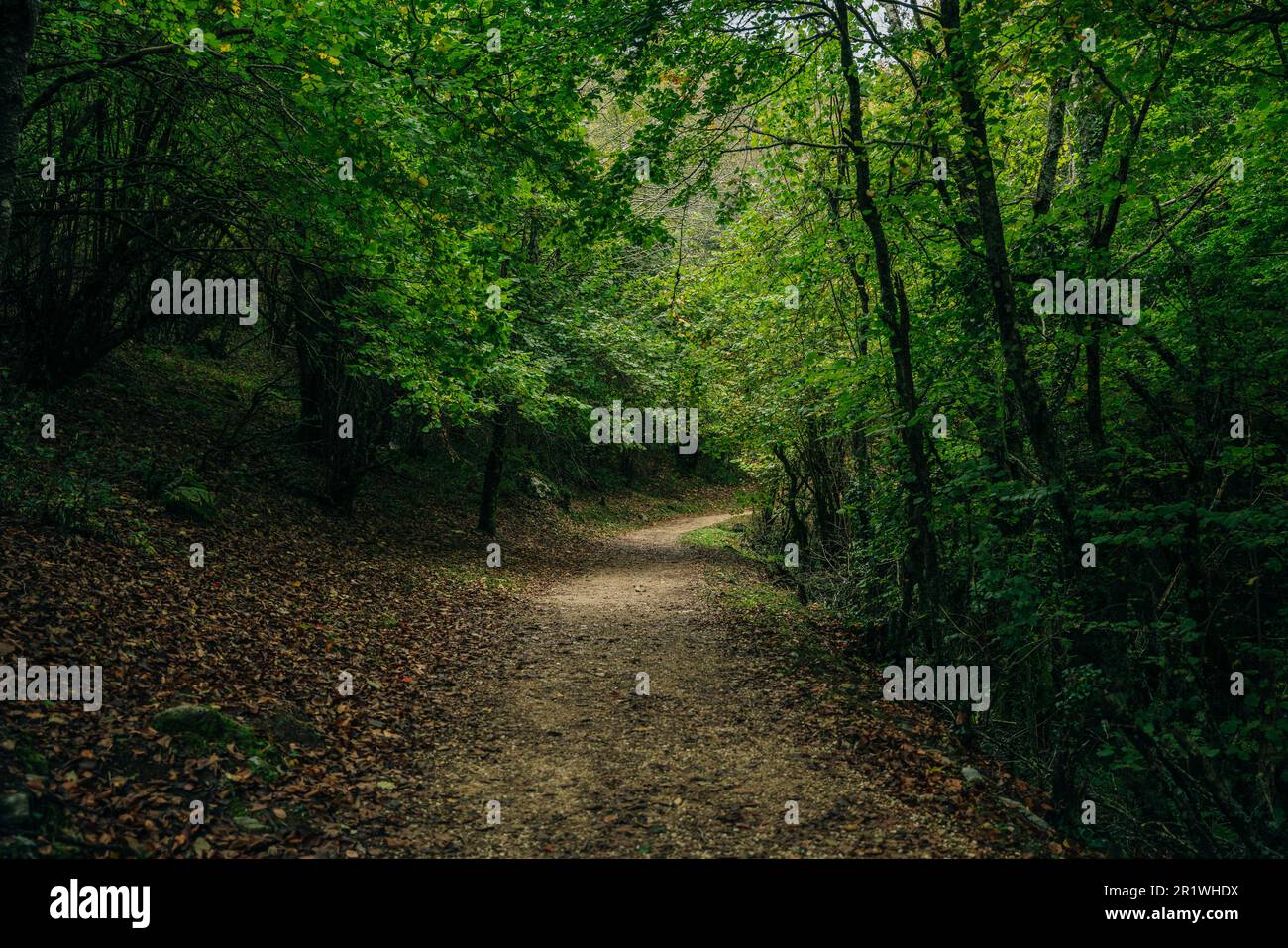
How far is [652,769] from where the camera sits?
6145 mm

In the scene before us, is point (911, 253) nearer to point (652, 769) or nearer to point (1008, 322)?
point (1008, 322)

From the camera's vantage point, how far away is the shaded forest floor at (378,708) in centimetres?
470

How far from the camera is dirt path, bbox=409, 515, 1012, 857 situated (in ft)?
16.4

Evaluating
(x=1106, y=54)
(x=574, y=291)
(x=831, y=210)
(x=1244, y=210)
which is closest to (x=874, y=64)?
(x=831, y=210)

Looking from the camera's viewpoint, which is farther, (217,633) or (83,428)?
(83,428)

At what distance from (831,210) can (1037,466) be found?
524 centimetres

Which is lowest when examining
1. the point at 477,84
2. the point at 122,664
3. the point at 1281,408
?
the point at 122,664

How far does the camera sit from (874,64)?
8672mm

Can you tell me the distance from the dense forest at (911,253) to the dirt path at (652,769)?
1.98 meters

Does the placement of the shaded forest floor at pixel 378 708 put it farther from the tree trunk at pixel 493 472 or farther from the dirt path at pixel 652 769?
the tree trunk at pixel 493 472

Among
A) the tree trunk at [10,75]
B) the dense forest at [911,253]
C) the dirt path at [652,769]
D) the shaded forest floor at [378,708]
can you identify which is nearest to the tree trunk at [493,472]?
the shaded forest floor at [378,708]

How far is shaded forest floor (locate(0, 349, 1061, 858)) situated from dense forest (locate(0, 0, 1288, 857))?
0.42 meters

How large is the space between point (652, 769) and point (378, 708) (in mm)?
2881

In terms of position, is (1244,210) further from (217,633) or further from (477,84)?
(217,633)
